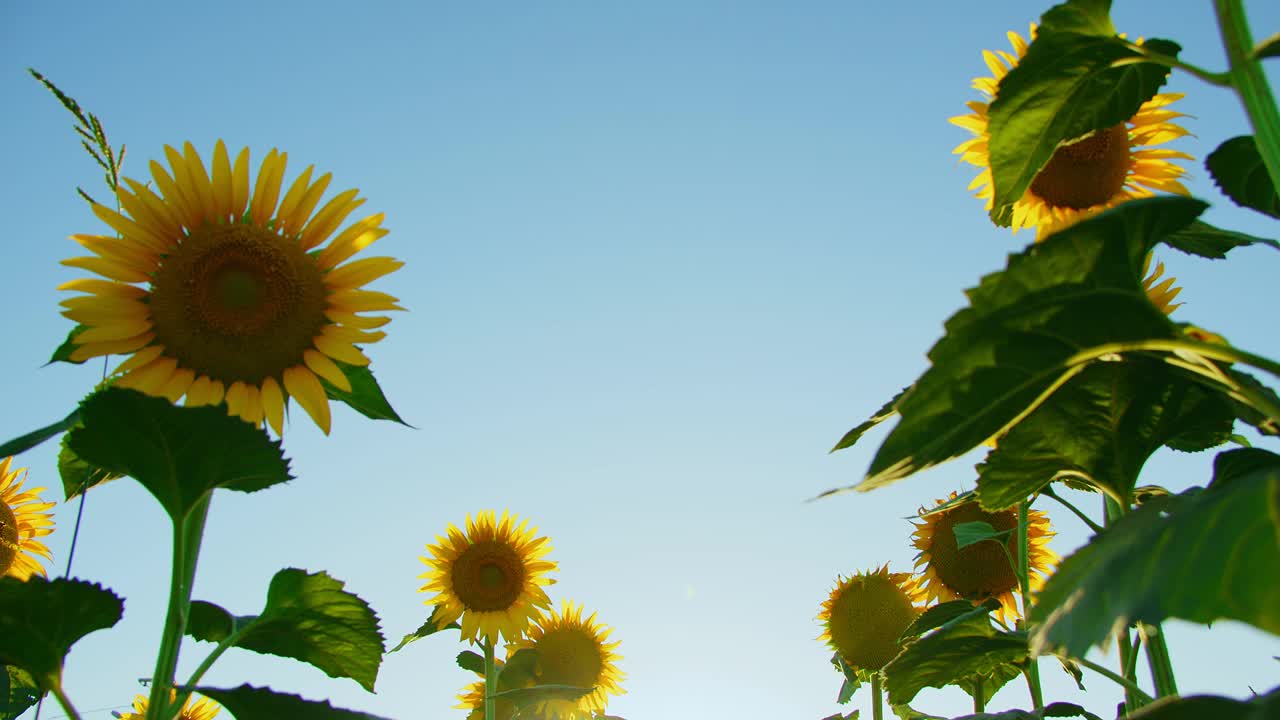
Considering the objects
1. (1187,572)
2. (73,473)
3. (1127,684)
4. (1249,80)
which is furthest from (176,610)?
(1249,80)

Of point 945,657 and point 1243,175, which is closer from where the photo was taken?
point 1243,175

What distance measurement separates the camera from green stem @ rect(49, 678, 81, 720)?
159 centimetres

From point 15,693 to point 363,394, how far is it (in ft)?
5.53

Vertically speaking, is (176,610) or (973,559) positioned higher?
(973,559)

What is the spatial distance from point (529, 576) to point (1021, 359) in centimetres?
547

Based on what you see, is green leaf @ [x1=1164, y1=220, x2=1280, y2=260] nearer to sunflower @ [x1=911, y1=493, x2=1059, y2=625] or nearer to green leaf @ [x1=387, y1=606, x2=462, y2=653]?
sunflower @ [x1=911, y1=493, x2=1059, y2=625]

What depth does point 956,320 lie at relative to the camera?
1232 mm

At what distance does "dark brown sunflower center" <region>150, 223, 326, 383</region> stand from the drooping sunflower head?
404cm

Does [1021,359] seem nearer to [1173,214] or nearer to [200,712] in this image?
[1173,214]

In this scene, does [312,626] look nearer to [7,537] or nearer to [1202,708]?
[1202,708]

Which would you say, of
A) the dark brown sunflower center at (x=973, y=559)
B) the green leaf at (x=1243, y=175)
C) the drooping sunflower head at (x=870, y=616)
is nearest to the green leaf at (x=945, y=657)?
the green leaf at (x=1243, y=175)

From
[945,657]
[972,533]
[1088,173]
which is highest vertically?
[1088,173]

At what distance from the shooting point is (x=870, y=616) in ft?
18.1

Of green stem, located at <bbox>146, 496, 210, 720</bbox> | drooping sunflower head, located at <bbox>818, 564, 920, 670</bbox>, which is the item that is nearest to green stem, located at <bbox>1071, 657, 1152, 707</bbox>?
green stem, located at <bbox>146, 496, 210, 720</bbox>
